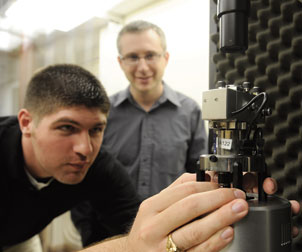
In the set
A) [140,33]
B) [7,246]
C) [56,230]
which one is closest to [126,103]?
[140,33]

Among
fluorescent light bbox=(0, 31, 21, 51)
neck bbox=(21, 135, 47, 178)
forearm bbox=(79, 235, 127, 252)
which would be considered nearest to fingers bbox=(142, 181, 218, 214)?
forearm bbox=(79, 235, 127, 252)

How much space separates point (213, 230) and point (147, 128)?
126 cm

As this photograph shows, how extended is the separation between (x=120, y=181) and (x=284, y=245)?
3.21 feet

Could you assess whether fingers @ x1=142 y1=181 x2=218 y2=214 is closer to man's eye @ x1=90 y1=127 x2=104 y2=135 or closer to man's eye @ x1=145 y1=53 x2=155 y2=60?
man's eye @ x1=90 y1=127 x2=104 y2=135

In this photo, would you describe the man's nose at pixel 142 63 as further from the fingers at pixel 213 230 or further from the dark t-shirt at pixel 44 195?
the fingers at pixel 213 230

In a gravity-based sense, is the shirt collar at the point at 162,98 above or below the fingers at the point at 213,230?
above

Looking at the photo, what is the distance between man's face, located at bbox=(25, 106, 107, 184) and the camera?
1158 mm

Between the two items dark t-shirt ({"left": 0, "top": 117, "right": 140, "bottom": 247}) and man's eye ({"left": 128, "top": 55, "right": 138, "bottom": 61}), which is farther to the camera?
man's eye ({"left": 128, "top": 55, "right": 138, "bottom": 61})

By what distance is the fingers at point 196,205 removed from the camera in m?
0.42

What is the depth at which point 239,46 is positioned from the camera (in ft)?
1.45

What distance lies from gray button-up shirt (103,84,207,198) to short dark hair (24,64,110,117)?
17.3 inches

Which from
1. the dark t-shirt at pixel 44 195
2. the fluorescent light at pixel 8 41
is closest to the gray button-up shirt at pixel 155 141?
the dark t-shirt at pixel 44 195

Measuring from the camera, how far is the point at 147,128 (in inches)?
65.5

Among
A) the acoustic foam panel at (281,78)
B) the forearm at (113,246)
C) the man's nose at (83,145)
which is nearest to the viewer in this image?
the forearm at (113,246)
